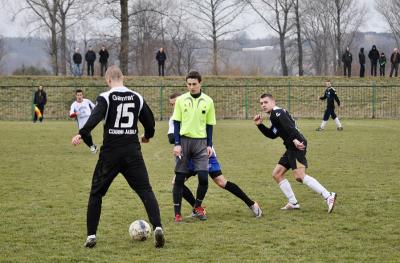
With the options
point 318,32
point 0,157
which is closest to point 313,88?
point 0,157

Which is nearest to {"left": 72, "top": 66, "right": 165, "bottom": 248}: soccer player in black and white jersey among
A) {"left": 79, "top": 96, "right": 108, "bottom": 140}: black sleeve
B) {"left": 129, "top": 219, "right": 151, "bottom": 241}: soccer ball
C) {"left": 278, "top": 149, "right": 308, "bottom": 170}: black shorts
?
{"left": 79, "top": 96, "right": 108, "bottom": 140}: black sleeve

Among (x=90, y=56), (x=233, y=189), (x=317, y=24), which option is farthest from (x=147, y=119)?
(x=317, y=24)

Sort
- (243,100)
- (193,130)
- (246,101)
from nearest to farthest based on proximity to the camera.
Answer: (193,130)
(246,101)
(243,100)

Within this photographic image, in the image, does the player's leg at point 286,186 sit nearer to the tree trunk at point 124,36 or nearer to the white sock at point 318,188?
the white sock at point 318,188

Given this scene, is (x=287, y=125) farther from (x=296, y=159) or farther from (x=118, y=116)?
(x=118, y=116)

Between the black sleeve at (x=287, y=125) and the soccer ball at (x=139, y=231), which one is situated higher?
the black sleeve at (x=287, y=125)

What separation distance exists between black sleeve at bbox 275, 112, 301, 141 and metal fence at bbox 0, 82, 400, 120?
28193 millimetres

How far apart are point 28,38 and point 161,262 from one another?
157 feet

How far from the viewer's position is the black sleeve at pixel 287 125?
9.20m

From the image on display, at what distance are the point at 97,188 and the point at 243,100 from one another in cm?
3233

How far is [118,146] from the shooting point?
7180mm

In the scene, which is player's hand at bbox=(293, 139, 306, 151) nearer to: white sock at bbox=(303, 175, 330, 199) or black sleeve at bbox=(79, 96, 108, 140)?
white sock at bbox=(303, 175, 330, 199)

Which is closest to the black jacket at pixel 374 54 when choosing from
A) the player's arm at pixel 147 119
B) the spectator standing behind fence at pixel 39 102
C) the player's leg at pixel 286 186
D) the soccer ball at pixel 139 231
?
the spectator standing behind fence at pixel 39 102

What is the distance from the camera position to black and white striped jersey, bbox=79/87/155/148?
23.4 ft
